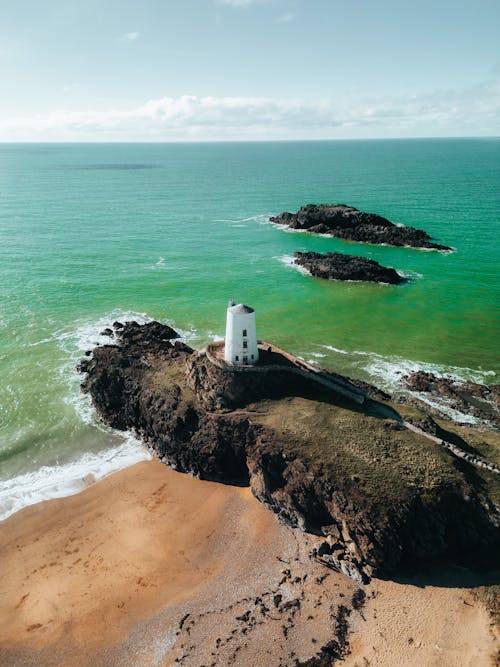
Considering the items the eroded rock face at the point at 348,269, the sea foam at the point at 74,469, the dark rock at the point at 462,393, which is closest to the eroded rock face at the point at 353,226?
the eroded rock face at the point at 348,269

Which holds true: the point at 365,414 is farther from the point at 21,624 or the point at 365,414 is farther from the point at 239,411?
the point at 21,624

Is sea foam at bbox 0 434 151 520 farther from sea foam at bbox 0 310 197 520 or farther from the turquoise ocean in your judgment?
the turquoise ocean

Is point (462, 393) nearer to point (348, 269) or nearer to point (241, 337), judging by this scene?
point (241, 337)

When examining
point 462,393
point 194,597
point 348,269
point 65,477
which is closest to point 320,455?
point 194,597

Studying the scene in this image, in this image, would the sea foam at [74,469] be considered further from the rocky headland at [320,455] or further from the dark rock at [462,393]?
the dark rock at [462,393]

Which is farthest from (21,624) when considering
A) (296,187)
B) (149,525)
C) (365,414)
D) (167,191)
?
(296,187)

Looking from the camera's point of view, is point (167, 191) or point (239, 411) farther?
point (167, 191)
